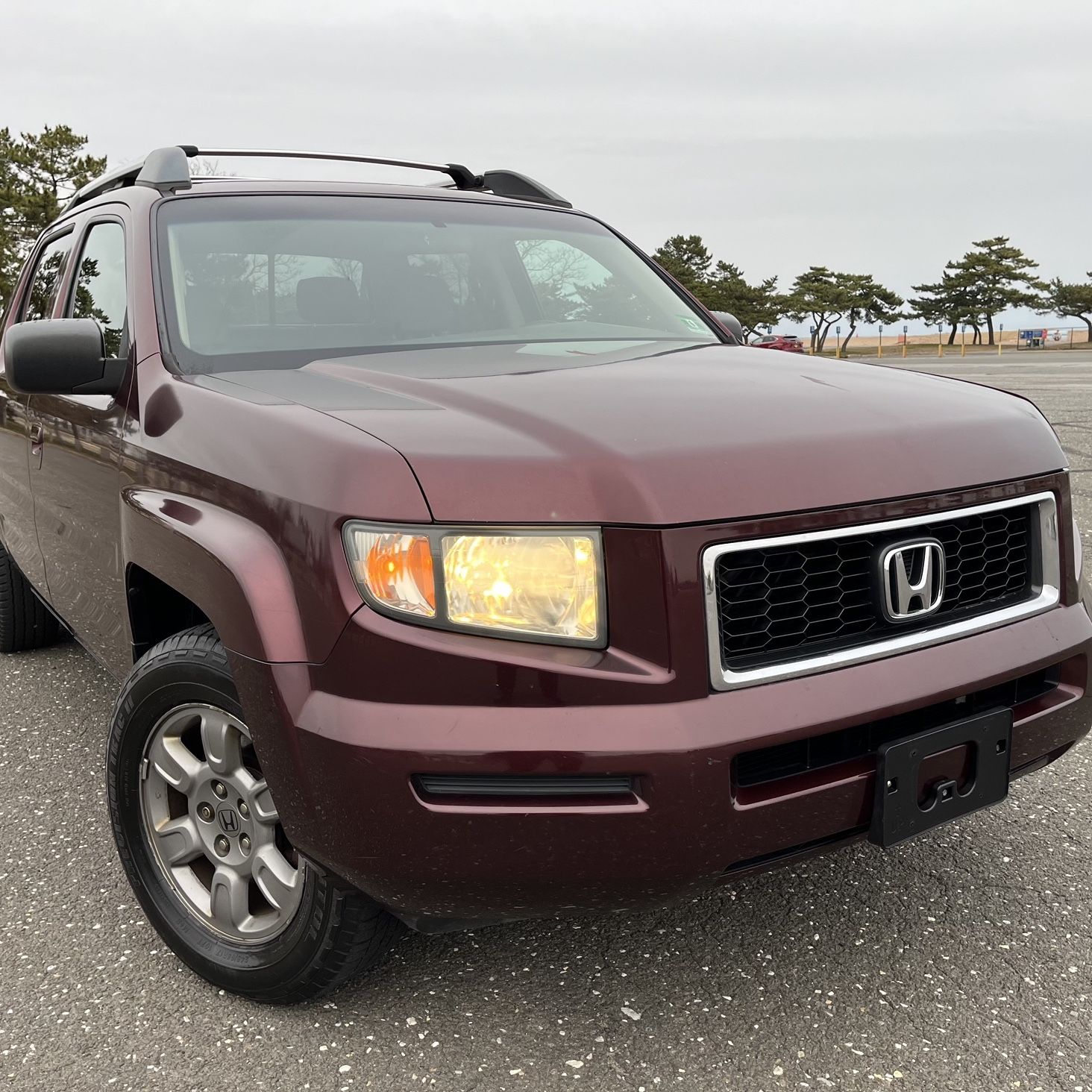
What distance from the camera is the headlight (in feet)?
6.11

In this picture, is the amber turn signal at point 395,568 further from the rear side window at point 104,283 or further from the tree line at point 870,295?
the tree line at point 870,295

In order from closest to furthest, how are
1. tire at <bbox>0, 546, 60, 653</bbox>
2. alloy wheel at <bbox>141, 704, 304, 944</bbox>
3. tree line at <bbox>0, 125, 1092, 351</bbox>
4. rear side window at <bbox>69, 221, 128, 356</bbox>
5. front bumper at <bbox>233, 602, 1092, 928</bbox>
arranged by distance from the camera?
front bumper at <bbox>233, 602, 1092, 928</bbox> < alloy wheel at <bbox>141, 704, 304, 944</bbox> < rear side window at <bbox>69, 221, 128, 356</bbox> < tire at <bbox>0, 546, 60, 653</bbox> < tree line at <bbox>0, 125, 1092, 351</bbox>

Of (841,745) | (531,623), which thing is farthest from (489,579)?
(841,745)

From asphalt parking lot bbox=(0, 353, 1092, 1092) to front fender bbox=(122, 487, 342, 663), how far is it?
0.85m

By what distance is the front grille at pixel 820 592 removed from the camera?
1.92 metres

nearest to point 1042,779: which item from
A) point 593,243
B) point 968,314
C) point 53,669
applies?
point 593,243

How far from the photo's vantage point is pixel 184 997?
238cm

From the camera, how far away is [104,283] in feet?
10.9

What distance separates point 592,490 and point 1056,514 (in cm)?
118

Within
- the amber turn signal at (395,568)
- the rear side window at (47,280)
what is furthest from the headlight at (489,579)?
the rear side window at (47,280)

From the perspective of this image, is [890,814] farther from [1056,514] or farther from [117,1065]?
[117,1065]

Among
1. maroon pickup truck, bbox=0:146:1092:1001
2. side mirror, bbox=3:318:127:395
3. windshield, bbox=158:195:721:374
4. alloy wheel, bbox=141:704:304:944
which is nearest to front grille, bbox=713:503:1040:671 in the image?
maroon pickup truck, bbox=0:146:1092:1001

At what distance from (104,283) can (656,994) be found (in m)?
2.53

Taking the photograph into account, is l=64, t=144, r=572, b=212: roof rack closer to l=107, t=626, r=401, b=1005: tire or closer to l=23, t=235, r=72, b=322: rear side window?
l=23, t=235, r=72, b=322: rear side window
